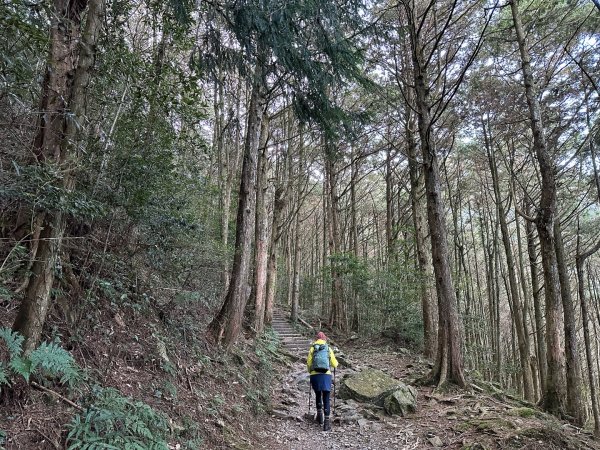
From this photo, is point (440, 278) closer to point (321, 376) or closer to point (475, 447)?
point (321, 376)

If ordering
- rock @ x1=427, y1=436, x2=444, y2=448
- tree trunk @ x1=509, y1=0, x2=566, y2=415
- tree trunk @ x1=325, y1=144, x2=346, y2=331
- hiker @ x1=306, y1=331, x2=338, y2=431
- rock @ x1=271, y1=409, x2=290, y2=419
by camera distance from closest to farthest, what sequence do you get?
rock @ x1=427, y1=436, x2=444, y2=448 < hiker @ x1=306, y1=331, x2=338, y2=431 < rock @ x1=271, y1=409, x2=290, y2=419 < tree trunk @ x1=509, y1=0, x2=566, y2=415 < tree trunk @ x1=325, y1=144, x2=346, y2=331

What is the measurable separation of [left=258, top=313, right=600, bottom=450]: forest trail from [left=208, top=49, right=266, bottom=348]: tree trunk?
1.72m

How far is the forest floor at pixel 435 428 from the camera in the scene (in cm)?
439

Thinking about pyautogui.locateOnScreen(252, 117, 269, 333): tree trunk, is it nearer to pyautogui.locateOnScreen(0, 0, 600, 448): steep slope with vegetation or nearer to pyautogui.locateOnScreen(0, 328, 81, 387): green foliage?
pyautogui.locateOnScreen(0, 0, 600, 448): steep slope with vegetation

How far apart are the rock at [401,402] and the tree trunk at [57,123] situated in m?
5.47

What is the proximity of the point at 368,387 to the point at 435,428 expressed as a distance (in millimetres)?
2013

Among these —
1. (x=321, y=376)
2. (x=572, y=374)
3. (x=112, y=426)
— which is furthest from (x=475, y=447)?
(x=112, y=426)

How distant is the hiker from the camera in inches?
240

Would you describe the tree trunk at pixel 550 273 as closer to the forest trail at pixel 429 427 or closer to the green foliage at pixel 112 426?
the forest trail at pixel 429 427

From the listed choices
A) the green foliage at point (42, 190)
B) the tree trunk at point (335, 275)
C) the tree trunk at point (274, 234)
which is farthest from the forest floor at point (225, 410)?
the tree trunk at point (335, 275)

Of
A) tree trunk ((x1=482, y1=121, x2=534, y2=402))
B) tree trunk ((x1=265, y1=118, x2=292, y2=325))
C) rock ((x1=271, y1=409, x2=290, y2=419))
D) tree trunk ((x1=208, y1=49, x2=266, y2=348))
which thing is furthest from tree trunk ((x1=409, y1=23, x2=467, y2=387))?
tree trunk ((x1=265, y1=118, x2=292, y2=325))

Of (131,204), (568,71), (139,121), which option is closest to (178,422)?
(131,204)

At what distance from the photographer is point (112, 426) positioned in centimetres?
291

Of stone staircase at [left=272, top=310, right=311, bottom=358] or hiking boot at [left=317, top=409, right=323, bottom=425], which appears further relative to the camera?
stone staircase at [left=272, top=310, right=311, bottom=358]
